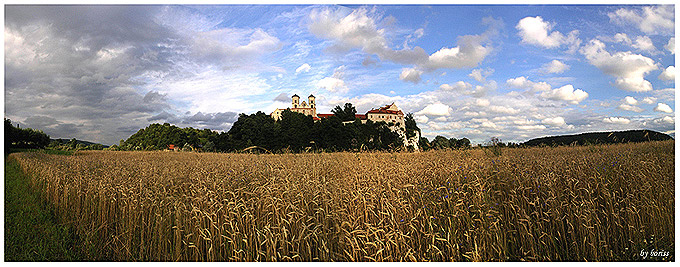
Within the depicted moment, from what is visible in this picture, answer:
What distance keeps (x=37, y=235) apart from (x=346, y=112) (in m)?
54.5

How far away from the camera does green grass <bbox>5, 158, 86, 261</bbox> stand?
418cm

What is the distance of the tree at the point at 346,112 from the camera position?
188 ft

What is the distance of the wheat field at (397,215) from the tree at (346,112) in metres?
51.0

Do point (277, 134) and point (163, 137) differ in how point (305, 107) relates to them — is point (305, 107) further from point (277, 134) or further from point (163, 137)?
point (163, 137)

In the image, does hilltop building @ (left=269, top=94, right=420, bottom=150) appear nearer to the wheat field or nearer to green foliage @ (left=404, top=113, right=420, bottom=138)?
green foliage @ (left=404, top=113, right=420, bottom=138)

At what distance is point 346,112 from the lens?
2318 inches

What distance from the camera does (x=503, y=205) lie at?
418cm

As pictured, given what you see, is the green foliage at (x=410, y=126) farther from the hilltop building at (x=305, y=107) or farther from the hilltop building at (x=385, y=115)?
the hilltop building at (x=305, y=107)

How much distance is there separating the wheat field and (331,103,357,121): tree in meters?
51.0

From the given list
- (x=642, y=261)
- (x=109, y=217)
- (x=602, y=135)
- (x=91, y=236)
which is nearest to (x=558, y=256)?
(x=642, y=261)

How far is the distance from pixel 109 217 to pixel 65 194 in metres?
1.85

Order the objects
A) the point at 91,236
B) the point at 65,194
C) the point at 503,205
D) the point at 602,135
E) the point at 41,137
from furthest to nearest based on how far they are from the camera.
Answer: the point at 41,137, the point at 602,135, the point at 65,194, the point at 91,236, the point at 503,205

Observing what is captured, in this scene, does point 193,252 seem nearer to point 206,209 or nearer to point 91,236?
point 206,209

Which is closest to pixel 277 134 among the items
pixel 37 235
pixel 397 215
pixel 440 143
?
pixel 440 143
